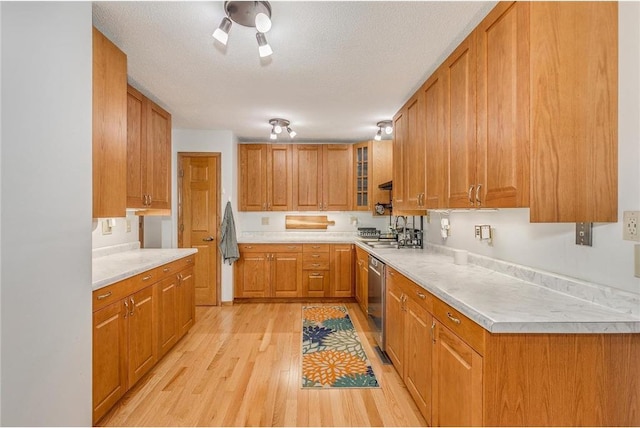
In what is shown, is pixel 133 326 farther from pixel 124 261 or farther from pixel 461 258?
pixel 461 258

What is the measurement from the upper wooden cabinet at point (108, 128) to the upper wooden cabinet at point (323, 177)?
2.88m

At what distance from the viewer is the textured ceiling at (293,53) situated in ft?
5.70

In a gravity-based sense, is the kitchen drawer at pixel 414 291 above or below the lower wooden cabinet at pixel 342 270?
above

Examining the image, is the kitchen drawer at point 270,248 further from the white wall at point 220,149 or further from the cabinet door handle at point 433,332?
the cabinet door handle at point 433,332

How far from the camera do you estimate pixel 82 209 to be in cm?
143

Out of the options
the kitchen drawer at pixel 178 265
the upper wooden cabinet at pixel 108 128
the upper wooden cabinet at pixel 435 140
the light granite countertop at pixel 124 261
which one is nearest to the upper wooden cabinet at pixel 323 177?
the kitchen drawer at pixel 178 265

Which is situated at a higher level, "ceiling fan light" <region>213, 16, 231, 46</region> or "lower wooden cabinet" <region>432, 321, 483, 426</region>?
"ceiling fan light" <region>213, 16, 231, 46</region>

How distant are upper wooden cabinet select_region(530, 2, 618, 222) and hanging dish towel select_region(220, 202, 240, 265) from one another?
3624 millimetres

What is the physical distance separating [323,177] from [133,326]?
329cm

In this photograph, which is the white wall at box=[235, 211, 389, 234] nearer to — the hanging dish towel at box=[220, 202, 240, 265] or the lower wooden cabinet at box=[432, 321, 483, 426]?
the hanging dish towel at box=[220, 202, 240, 265]

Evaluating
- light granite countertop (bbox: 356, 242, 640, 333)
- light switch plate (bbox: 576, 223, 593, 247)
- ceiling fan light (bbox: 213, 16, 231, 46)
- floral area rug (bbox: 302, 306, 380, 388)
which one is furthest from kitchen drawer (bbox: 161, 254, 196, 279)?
light switch plate (bbox: 576, 223, 593, 247)

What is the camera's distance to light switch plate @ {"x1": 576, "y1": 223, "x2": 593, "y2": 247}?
4.77 feet

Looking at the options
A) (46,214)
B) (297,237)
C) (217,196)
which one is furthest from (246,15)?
(297,237)

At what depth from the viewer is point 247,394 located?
220 centimetres
